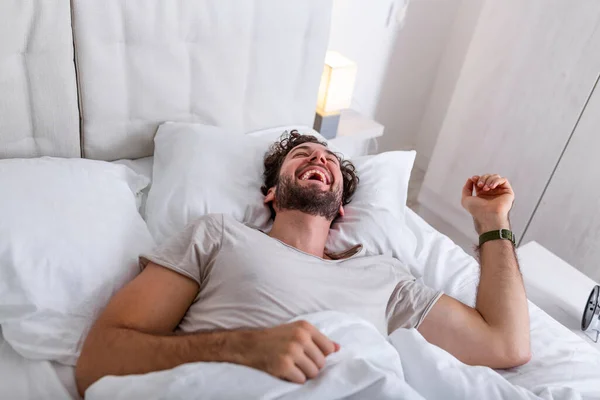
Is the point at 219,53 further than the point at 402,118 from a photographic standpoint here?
No

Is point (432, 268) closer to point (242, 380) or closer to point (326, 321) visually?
point (326, 321)

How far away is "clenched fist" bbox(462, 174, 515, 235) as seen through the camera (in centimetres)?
143

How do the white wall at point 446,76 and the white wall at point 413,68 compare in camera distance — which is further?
the white wall at point 446,76

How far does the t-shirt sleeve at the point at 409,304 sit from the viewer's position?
123cm

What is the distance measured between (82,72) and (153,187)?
371mm

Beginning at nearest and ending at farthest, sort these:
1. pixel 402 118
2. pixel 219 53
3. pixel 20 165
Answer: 1. pixel 20 165
2. pixel 219 53
3. pixel 402 118

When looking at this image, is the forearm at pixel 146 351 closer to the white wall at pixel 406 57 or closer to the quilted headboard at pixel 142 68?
the quilted headboard at pixel 142 68

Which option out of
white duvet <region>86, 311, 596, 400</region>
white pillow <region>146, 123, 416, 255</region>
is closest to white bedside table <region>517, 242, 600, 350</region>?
white pillow <region>146, 123, 416, 255</region>

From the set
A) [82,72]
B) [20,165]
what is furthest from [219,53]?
[20,165]

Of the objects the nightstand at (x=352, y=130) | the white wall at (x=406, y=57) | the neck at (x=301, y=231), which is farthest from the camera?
the white wall at (x=406, y=57)

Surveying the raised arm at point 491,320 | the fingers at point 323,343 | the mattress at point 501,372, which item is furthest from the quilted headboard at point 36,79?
the raised arm at point 491,320

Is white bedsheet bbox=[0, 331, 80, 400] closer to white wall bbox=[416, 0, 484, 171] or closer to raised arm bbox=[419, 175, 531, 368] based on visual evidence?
raised arm bbox=[419, 175, 531, 368]

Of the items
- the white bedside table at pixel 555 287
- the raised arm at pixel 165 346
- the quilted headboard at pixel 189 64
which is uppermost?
the quilted headboard at pixel 189 64

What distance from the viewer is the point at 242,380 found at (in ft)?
2.79
